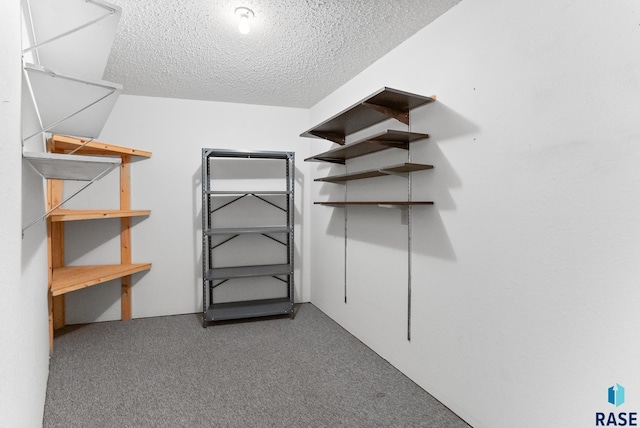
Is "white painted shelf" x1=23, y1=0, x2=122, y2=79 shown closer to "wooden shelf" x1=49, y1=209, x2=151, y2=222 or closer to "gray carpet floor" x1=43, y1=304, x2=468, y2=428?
"wooden shelf" x1=49, y1=209, x2=151, y2=222

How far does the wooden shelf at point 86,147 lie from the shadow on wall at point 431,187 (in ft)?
7.08

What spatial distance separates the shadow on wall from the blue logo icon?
777mm

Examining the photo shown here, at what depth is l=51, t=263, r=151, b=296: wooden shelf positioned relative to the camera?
2.34 meters

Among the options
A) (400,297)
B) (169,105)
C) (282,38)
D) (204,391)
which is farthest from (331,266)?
(169,105)

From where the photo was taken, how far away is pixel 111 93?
1.18m

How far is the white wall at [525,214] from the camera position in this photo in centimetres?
108

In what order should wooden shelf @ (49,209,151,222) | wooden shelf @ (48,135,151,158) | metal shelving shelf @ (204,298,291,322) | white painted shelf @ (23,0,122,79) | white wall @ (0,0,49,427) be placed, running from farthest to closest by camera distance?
metal shelving shelf @ (204,298,291,322)
wooden shelf @ (48,135,151,158)
wooden shelf @ (49,209,151,222)
white painted shelf @ (23,0,122,79)
white wall @ (0,0,49,427)

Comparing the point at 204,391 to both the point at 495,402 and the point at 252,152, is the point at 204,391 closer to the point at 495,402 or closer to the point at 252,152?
the point at 495,402

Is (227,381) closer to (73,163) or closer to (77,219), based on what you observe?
(73,163)

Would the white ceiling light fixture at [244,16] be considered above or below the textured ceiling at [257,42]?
below

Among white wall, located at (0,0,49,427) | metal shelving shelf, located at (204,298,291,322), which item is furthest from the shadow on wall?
white wall, located at (0,0,49,427)

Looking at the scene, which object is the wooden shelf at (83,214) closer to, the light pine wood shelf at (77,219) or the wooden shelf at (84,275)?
the light pine wood shelf at (77,219)

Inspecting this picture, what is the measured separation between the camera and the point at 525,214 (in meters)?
1.36

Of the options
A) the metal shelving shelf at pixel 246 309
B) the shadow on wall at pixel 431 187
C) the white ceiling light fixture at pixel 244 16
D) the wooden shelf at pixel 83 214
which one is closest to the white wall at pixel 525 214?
the shadow on wall at pixel 431 187
